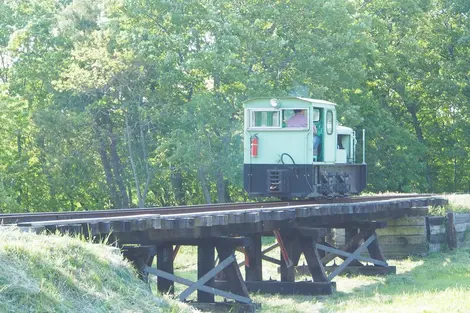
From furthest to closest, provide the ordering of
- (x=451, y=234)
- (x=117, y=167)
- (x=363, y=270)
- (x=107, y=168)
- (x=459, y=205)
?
(x=107, y=168), (x=117, y=167), (x=459, y=205), (x=451, y=234), (x=363, y=270)

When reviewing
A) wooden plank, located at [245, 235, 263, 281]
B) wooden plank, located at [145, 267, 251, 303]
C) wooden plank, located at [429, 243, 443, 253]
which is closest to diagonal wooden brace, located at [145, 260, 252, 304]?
wooden plank, located at [145, 267, 251, 303]

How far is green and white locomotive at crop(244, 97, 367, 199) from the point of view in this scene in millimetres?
18844

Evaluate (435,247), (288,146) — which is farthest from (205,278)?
(435,247)

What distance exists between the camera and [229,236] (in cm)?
1509

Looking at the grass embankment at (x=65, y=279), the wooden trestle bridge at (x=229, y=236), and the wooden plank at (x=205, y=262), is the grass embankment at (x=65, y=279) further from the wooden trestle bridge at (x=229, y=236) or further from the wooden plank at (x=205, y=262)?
the wooden plank at (x=205, y=262)

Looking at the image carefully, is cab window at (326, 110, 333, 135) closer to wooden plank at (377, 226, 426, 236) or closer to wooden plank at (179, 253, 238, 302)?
wooden plank at (377, 226, 426, 236)

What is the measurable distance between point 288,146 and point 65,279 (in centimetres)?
1094

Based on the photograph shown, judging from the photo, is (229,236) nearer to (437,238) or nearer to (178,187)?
(437,238)

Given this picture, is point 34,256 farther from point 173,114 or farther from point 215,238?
point 173,114

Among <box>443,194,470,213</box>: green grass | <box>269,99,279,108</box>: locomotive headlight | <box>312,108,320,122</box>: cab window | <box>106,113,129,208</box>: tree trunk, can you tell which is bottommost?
<box>443,194,470,213</box>: green grass

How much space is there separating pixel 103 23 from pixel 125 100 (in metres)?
3.65

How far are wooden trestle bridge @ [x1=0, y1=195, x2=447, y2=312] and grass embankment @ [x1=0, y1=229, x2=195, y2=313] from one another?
3.80 feet

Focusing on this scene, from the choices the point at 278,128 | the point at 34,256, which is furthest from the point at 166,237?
the point at 278,128

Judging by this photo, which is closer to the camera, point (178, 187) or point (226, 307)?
point (226, 307)
